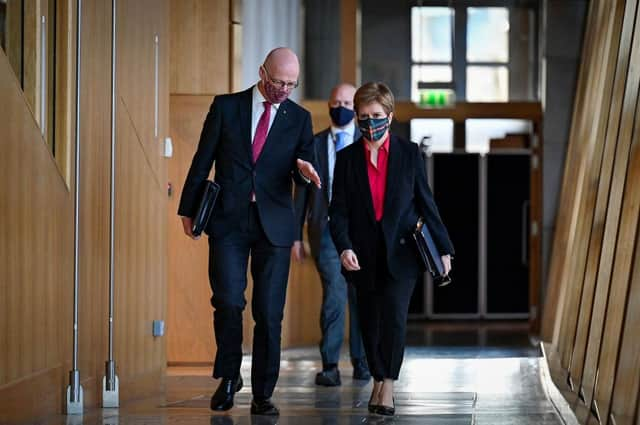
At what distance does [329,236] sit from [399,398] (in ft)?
3.79

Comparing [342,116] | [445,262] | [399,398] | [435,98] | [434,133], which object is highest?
[342,116]

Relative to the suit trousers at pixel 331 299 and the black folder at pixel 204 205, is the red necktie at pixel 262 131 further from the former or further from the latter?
the suit trousers at pixel 331 299

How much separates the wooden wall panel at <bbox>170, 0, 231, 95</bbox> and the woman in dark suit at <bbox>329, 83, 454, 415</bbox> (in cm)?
333

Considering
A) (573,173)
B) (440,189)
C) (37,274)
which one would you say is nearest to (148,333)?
(37,274)

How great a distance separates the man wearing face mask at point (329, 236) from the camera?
7629mm

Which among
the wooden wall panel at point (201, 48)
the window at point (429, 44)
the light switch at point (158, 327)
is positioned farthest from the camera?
the window at point (429, 44)

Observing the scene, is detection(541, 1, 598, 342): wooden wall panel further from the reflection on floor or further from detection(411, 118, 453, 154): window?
detection(411, 118, 453, 154): window

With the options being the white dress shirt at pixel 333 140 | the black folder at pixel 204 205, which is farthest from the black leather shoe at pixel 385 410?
the white dress shirt at pixel 333 140

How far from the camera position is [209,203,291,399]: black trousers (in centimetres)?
594

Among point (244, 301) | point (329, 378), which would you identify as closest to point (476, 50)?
point (329, 378)

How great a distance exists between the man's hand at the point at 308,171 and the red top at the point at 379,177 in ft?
0.85

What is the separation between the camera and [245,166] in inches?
236

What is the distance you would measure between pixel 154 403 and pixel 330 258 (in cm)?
152

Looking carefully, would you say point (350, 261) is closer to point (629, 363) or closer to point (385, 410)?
point (385, 410)
